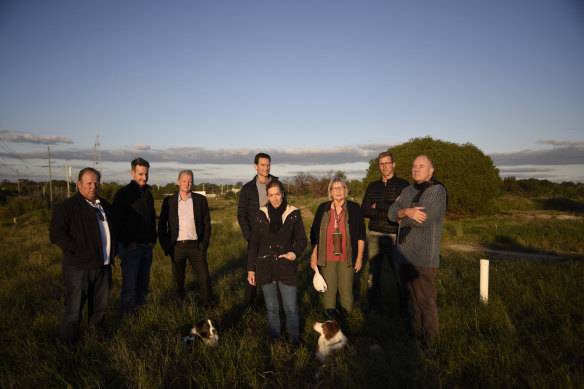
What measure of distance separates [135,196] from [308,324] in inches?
124

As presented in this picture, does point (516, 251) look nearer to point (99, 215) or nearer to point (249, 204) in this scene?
point (249, 204)

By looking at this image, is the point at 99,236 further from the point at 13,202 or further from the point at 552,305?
the point at 13,202

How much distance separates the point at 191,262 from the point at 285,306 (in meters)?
2.06

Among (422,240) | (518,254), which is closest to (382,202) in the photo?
(422,240)

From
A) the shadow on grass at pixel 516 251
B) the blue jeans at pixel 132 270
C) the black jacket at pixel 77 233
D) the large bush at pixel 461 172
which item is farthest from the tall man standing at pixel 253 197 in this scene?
the large bush at pixel 461 172

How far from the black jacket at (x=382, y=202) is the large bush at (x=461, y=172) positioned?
15570 millimetres

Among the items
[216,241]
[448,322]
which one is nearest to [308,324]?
[448,322]

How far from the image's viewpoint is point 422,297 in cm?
356

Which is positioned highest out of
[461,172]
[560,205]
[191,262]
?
[461,172]

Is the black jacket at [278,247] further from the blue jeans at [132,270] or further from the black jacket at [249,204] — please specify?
the blue jeans at [132,270]

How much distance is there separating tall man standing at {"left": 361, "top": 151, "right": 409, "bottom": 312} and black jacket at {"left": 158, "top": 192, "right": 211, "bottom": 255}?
256cm

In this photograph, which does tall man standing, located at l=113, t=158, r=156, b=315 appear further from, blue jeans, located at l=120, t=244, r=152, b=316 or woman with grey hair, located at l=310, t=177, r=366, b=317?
woman with grey hair, located at l=310, t=177, r=366, b=317

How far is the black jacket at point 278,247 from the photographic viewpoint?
141 inches

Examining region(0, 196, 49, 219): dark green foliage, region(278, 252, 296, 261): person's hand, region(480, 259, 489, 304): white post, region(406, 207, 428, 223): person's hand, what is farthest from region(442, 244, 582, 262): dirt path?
region(0, 196, 49, 219): dark green foliage
